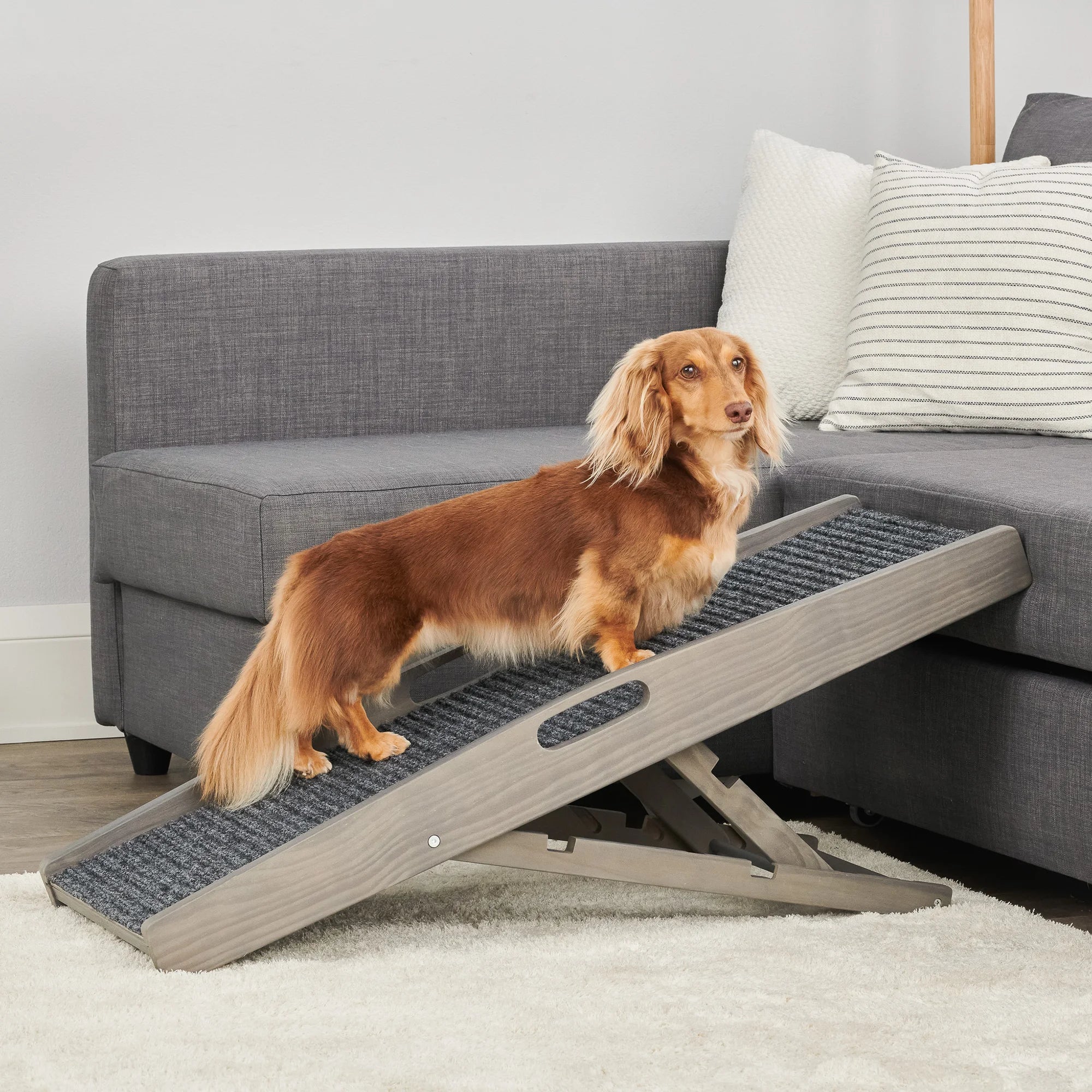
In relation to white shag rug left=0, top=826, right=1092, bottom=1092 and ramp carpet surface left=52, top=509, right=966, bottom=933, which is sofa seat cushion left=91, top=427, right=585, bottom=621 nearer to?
ramp carpet surface left=52, top=509, right=966, bottom=933

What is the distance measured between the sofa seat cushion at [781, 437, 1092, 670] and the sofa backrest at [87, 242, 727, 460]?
0.69 m

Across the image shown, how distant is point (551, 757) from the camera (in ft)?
5.10

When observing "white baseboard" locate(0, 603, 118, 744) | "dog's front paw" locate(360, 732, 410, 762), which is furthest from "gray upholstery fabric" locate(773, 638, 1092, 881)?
"white baseboard" locate(0, 603, 118, 744)

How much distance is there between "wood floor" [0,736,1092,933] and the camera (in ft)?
6.21

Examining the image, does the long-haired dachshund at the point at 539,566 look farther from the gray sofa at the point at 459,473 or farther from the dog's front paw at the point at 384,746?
the gray sofa at the point at 459,473

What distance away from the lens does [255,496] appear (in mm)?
1980

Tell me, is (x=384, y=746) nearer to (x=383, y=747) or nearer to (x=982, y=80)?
(x=383, y=747)

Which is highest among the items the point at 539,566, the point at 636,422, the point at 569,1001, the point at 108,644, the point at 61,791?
the point at 636,422

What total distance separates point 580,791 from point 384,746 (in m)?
0.26

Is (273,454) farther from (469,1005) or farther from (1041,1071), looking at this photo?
(1041,1071)


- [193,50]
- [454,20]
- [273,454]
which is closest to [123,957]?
[273,454]

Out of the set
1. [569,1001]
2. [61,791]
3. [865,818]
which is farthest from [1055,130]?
[61,791]

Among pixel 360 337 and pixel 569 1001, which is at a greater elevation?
pixel 360 337

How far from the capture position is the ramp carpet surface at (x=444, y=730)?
63.2 inches
